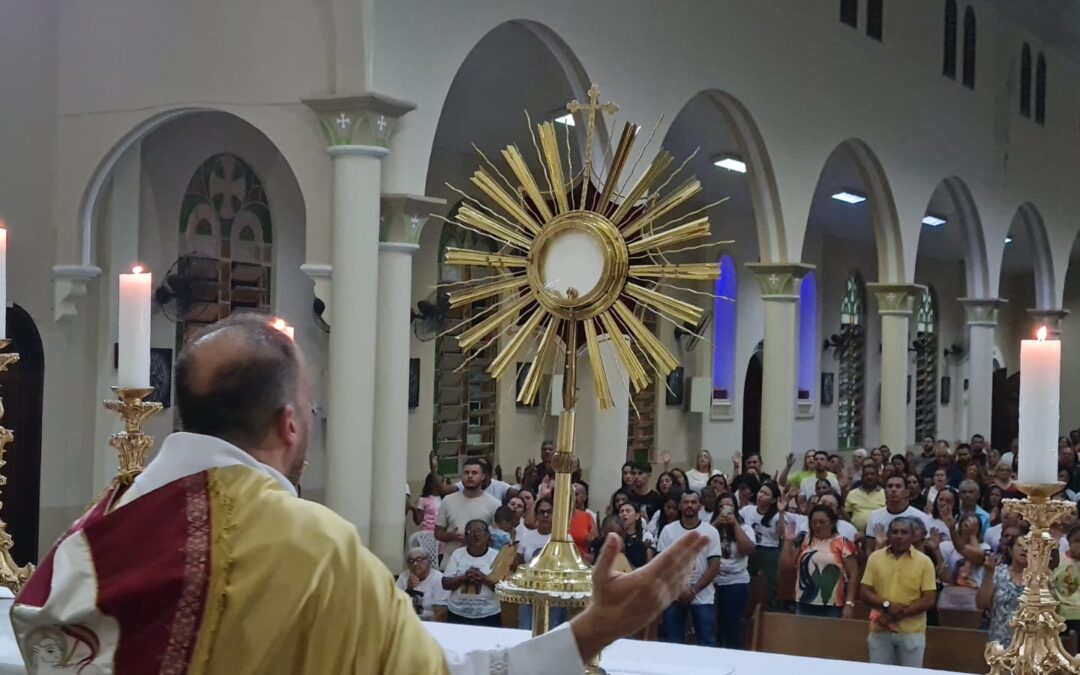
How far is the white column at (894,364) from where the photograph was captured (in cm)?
1759

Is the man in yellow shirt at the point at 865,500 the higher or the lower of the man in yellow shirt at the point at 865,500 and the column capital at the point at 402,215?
the lower

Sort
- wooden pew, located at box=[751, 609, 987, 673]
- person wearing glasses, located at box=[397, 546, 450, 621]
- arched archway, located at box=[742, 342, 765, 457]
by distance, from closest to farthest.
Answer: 1. wooden pew, located at box=[751, 609, 987, 673]
2. person wearing glasses, located at box=[397, 546, 450, 621]
3. arched archway, located at box=[742, 342, 765, 457]

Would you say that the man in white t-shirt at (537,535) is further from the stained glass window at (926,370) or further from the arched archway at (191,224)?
the stained glass window at (926,370)

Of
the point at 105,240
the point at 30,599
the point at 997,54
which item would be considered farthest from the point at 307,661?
the point at 997,54

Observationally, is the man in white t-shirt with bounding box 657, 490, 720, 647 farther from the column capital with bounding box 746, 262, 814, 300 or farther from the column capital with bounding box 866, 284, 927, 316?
the column capital with bounding box 866, 284, 927, 316

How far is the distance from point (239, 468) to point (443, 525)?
288 inches

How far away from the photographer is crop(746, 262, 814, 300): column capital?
14.7 metres

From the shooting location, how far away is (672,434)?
19.1 m

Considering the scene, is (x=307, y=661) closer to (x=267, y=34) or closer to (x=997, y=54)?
(x=267, y=34)

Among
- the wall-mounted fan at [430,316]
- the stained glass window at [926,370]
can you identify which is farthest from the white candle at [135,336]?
the stained glass window at [926,370]

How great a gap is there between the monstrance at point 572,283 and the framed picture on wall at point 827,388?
2029 centimetres

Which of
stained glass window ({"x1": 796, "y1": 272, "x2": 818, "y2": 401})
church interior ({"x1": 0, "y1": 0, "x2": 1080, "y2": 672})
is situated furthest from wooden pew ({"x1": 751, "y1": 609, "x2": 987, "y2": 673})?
stained glass window ({"x1": 796, "y1": 272, "x2": 818, "y2": 401})

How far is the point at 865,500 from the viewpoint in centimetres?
1174

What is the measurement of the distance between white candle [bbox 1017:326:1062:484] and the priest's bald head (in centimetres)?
163
